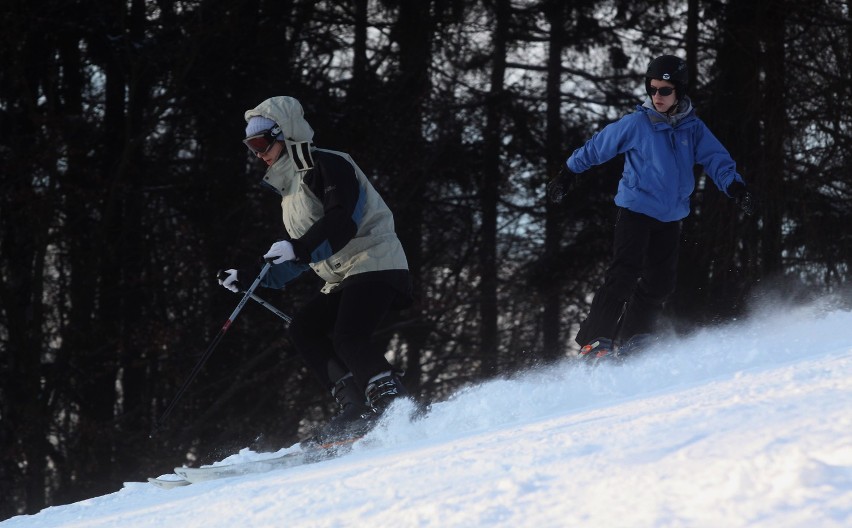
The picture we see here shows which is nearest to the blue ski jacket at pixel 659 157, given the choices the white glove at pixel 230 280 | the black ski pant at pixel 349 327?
the black ski pant at pixel 349 327

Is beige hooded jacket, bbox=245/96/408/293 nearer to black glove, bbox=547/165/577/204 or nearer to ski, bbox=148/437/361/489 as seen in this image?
ski, bbox=148/437/361/489

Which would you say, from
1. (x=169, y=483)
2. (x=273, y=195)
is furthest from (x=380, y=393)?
(x=273, y=195)

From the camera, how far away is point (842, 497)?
198 cm

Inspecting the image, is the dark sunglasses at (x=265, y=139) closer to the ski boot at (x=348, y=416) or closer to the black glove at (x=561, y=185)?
the ski boot at (x=348, y=416)

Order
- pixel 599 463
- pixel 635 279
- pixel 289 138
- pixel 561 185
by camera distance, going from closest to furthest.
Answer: pixel 599 463 → pixel 289 138 → pixel 635 279 → pixel 561 185

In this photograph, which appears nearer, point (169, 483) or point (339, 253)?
point (339, 253)

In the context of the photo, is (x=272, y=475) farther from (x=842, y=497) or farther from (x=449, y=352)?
(x=449, y=352)

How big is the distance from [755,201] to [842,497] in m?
3.44

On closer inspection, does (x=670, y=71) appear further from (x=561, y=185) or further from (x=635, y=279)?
(x=635, y=279)

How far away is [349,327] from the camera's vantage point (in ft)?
15.1

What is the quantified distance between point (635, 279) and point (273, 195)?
7.38 m

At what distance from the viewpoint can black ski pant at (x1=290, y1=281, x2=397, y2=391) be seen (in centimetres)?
459

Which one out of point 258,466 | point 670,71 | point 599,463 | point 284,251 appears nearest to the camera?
point 599,463

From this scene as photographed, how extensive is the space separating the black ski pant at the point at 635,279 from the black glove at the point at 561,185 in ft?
1.00
